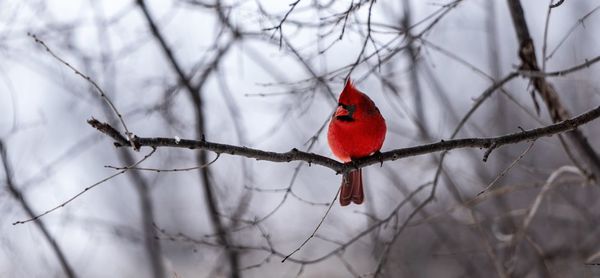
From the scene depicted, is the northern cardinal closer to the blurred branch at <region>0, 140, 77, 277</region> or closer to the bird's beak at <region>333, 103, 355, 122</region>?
the bird's beak at <region>333, 103, 355, 122</region>

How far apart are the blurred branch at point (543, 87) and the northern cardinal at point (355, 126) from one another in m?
1.11

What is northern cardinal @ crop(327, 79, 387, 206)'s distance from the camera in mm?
3736

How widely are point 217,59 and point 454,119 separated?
2.63 metres

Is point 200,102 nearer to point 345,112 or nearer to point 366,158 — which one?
point 345,112

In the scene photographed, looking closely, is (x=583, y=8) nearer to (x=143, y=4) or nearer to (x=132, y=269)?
(x=143, y=4)

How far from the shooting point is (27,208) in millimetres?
4883

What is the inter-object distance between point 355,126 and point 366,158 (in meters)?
0.30

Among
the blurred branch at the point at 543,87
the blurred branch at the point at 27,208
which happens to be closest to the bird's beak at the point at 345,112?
the blurred branch at the point at 543,87

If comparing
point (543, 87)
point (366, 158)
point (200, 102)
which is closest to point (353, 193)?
point (366, 158)

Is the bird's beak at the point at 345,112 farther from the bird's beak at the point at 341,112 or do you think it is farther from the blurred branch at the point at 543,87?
the blurred branch at the point at 543,87

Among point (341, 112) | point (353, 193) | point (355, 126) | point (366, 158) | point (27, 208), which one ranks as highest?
point (27, 208)

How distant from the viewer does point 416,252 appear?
32.6ft

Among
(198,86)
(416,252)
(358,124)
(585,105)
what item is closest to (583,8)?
A: (585,105)

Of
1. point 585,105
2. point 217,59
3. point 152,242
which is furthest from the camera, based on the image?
point 585,105
